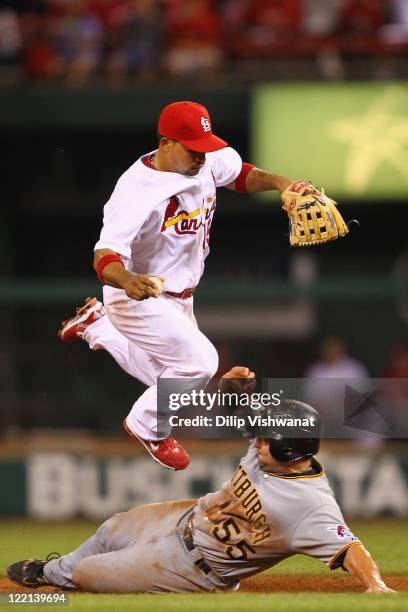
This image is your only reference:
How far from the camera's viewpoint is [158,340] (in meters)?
4.96

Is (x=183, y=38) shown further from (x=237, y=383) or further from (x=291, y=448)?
(x=291, y=448)

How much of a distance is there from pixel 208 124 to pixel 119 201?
18.9 inches

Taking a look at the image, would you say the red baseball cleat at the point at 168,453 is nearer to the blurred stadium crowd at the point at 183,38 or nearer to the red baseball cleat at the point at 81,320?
the red baseball cleat at the point at 81,320

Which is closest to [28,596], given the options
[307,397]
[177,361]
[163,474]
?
[177,361]

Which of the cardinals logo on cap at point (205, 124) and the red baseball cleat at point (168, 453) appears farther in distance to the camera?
the red baseball cleat at point (168, 453)

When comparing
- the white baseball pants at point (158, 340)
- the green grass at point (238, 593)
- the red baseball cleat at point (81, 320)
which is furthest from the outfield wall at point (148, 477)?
the white baseball pants at point (158, 340)

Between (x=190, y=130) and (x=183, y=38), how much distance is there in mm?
6559

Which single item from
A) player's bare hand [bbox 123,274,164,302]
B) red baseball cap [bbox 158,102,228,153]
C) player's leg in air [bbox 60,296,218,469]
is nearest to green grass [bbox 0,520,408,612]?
player's leg in air [bbox 60,296,218,469]

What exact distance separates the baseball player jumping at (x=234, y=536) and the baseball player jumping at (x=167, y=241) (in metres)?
0.29

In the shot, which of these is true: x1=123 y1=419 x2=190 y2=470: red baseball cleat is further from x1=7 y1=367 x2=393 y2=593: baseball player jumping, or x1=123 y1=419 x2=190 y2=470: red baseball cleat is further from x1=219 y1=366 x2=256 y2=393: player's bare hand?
x1=219 y1=366 x2=256 y2=393: player's bare hand

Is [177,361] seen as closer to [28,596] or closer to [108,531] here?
[108,531]

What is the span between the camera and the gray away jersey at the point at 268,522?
457cm

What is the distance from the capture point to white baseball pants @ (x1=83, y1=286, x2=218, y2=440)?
4.94 m

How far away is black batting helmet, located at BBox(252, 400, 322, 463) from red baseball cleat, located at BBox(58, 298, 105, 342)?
1012 mm
